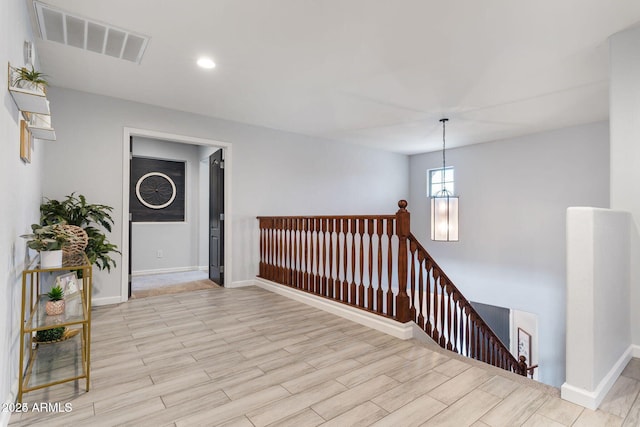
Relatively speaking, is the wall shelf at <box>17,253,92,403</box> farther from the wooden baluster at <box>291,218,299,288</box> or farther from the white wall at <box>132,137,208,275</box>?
the white wall at <box>132,137,208,275</box>

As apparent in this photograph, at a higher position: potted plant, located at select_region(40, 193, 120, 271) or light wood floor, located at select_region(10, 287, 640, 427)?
potted plant, located at select_region(40, 193, 120, 271)

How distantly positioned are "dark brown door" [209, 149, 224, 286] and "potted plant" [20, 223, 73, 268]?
9.17ft

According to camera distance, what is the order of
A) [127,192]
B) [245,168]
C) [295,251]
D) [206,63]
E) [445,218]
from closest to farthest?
[206,63]
[127,192]
[295,251]
[445,218]
[245,168]

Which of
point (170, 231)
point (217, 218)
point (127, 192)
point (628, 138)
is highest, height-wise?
point (628, 138)

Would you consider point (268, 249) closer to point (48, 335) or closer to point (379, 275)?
point (379, 275)

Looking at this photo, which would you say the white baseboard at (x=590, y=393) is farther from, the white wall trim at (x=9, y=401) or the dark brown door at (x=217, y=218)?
the dark brown door at (x=217, y=218)

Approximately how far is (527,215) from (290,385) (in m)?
5.18

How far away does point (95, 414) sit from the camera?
5.46ft

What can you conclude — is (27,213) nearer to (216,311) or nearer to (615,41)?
(216,311)

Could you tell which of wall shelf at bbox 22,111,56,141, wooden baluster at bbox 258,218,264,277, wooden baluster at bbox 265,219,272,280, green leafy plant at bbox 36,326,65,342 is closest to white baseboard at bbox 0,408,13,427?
green leafy plant at bbox 36,326,65,342

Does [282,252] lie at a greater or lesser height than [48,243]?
lesser

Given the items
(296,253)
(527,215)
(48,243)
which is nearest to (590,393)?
(296,253)

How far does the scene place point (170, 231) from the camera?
20.6 feet

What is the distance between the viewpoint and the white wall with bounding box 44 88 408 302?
3658 millimetres
